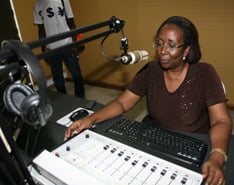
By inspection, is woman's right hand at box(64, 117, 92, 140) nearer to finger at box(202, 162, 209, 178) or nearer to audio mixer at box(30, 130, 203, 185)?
audio mixer at box(30, 130, 203, 185)

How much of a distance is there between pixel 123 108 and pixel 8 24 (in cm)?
78

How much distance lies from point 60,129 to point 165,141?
0.57 meters

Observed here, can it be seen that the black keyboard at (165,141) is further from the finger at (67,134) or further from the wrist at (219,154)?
the finger at (67,134)

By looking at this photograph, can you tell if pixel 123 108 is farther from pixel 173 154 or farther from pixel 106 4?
pixel 106 4

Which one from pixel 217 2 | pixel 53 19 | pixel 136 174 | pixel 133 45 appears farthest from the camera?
pixel 133 45

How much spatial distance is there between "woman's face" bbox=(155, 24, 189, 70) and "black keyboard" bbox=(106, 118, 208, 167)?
1.30ft

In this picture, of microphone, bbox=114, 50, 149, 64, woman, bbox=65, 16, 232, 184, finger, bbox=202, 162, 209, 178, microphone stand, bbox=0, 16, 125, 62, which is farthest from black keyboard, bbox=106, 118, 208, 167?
microphone stand, bbox=0, 16, 125, 62

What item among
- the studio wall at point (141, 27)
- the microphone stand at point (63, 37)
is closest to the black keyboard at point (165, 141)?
the microphone stand at point (63, 37)

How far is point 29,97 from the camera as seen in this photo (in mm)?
532

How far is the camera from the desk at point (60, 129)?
1.07 metres

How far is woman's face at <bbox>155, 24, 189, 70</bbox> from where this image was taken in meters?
1.33

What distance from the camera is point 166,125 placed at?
4.78 ft

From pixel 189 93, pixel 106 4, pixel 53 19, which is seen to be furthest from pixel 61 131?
pixel 106 4

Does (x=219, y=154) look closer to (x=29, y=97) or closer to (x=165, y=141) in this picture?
(x=165, y=141)
